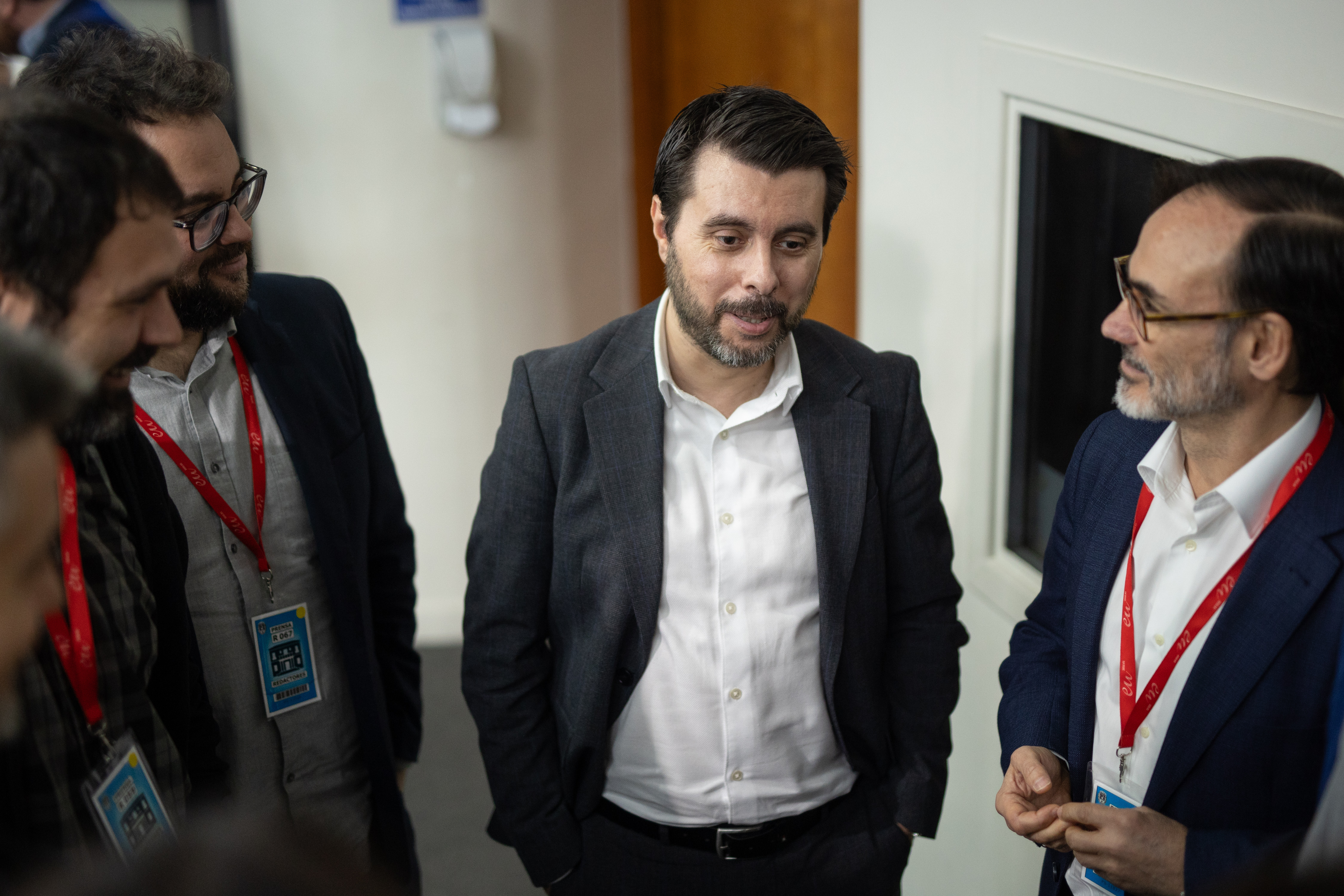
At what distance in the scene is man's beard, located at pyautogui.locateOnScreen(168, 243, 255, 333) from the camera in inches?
68.5

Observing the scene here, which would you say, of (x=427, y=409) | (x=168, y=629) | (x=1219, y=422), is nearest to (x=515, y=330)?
(x=427, y=409)

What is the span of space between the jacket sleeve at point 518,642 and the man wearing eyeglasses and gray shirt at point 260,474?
0.22 meters

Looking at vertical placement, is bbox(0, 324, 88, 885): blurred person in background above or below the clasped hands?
above

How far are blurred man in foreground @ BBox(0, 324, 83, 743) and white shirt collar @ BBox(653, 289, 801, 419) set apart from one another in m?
1.02

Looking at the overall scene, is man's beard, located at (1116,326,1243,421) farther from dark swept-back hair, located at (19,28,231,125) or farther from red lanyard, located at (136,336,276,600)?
dark swept-back hair, located at (19,28,231,125)

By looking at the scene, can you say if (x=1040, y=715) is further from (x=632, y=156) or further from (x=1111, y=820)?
(x=632, y=156)

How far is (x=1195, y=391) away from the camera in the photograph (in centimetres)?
145

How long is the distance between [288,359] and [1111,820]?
1530mm

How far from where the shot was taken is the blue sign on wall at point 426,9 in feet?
12.9

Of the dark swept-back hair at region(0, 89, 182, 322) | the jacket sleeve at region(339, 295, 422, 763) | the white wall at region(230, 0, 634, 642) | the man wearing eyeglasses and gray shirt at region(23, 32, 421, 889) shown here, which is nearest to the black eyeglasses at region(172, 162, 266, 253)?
the man wearing eyeglasses and gray shirt at region(23, 32, 421, 889)

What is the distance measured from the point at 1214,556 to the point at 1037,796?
1.44 feet

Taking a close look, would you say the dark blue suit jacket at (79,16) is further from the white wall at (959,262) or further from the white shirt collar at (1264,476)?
the white shirt collar at (1264,476)

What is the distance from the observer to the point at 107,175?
47.7 inches

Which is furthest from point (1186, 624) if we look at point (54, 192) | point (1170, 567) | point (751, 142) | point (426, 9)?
point (426, 9)
